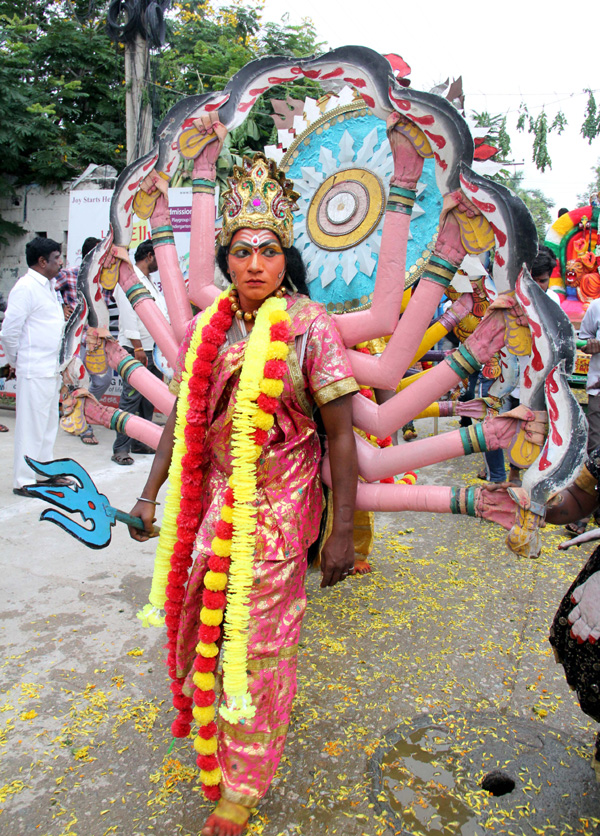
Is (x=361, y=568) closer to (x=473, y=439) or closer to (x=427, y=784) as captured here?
(x=427, y=784)

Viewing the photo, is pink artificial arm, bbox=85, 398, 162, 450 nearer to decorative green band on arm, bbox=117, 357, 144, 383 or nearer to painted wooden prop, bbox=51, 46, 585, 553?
decorative green band on arm, bbox=117, 357, 144, 383

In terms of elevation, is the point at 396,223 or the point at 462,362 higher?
the point at 396,223

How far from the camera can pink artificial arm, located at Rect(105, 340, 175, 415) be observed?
249cm

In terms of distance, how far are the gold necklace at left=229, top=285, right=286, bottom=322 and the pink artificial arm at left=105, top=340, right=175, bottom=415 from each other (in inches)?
21.7

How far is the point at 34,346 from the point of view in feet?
16.3

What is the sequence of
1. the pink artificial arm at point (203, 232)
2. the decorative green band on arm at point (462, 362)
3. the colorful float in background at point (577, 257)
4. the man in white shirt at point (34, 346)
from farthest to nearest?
the colorful float in background at point (577, 257), the man in white shirt at point (34, 346), the pink artificial arm at point (203, 232), the decorative green band on arm at point (462, 362)

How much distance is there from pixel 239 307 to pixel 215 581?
0.92 meters

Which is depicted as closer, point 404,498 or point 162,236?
point 404,498

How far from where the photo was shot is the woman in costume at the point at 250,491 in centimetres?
187

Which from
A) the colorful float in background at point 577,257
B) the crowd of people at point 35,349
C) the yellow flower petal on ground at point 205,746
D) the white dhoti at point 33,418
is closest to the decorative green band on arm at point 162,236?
the yellow flower petal on ground at point 205,746

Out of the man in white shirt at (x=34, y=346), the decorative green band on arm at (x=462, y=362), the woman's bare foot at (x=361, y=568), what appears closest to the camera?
the decorative green band on arm at (x=462, y=362)

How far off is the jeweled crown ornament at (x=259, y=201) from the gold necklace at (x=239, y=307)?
16 cm

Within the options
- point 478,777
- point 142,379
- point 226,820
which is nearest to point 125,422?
point 142,379

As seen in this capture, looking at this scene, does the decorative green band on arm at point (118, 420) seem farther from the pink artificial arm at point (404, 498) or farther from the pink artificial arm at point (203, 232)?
the pink artificial arm at point (404, 498)
